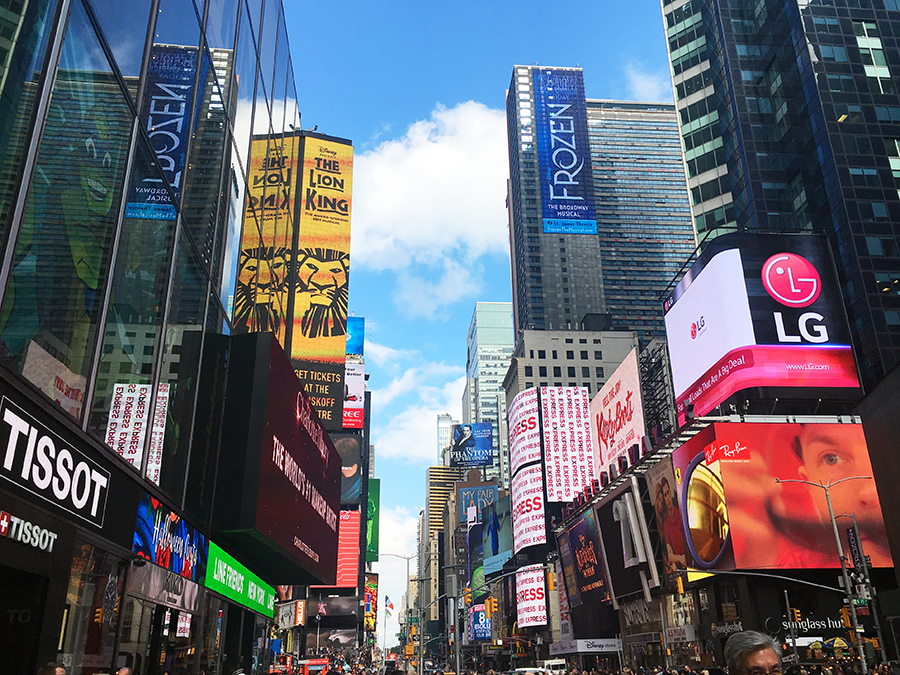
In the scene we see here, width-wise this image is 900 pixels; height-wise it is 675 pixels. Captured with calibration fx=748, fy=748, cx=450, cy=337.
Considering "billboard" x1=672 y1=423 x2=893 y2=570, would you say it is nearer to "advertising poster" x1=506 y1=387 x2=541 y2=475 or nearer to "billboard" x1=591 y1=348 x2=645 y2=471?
"billboard" x1=591 y1=348 x2=645 y2=471

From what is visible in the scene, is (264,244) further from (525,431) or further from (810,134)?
(525,431)

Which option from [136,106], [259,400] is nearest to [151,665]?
[259,400]

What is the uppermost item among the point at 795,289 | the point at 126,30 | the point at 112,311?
the point at 795,289

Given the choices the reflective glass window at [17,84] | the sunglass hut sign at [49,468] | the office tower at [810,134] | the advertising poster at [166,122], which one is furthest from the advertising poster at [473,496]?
the reflective glass window at [17,84]

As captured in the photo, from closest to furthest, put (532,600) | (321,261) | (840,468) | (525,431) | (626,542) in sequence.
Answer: (321,261) → (840,468) → (626,542) → (532,600) → (525,431)

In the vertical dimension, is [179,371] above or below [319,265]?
below

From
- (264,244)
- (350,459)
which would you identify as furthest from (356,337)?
(264,244)

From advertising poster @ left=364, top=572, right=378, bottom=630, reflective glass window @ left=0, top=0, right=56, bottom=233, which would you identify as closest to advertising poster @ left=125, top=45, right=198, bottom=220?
reflective glass window @ left=0, top=0, right=56, bottom=233

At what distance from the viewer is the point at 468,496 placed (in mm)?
188625

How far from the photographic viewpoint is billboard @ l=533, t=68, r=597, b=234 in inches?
7106

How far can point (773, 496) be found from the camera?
164 ft

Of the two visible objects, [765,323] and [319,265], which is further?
[765,323]

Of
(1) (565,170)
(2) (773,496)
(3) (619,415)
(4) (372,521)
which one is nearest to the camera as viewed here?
(2) (773,496)

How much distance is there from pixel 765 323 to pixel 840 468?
11236 millimetres
